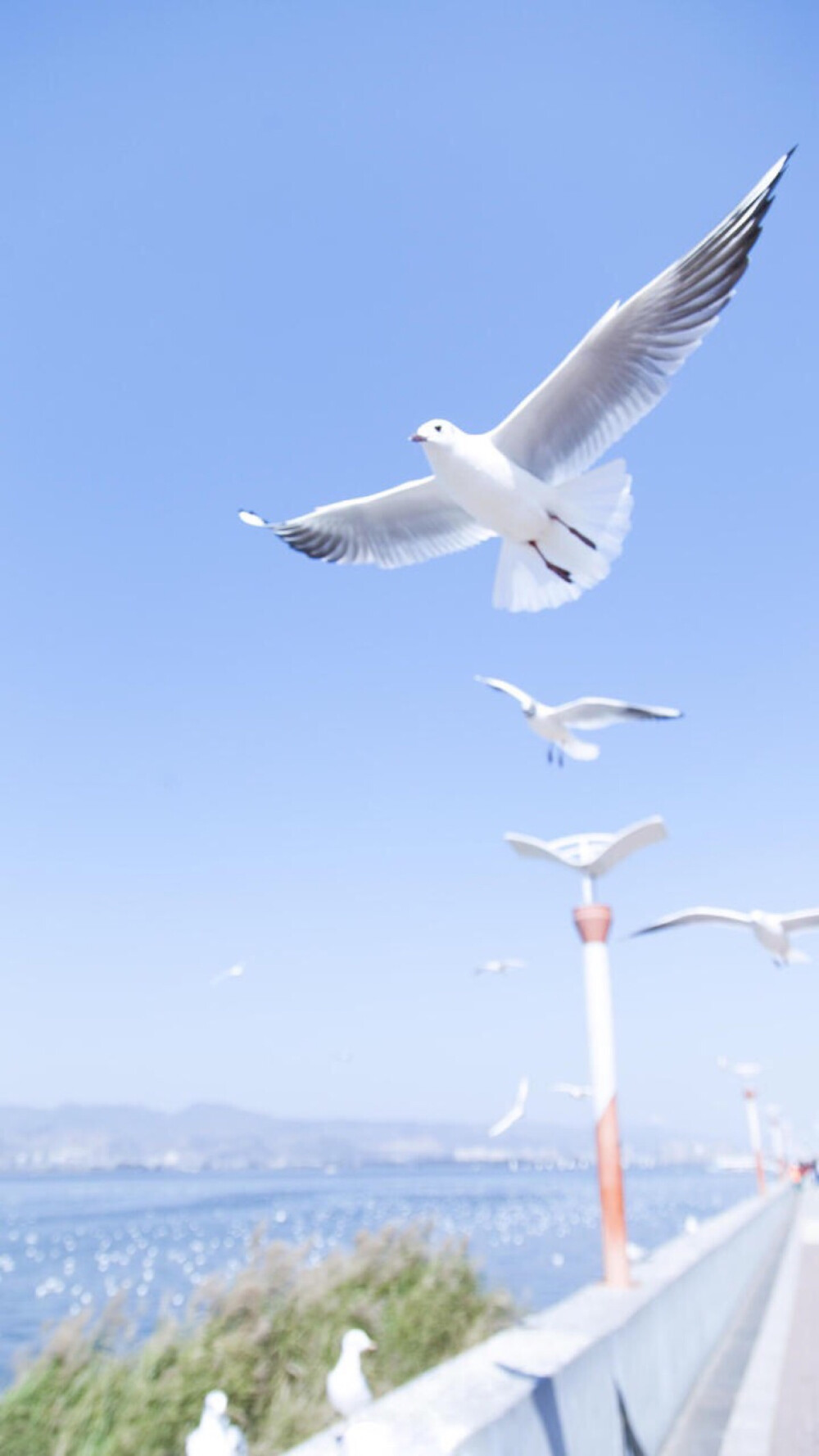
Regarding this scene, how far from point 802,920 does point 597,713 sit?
2.39 feet

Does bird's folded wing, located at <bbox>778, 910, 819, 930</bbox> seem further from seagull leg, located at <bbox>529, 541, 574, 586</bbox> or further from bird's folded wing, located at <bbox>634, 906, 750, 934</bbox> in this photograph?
seagull leg, located at <bbox>529, 541, 574, 586</bbox>

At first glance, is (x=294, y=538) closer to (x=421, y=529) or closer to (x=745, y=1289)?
(x=421, y=529)

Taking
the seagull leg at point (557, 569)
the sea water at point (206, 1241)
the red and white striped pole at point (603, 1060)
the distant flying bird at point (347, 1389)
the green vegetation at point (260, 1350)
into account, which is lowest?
the sea water at point (206, 1241)

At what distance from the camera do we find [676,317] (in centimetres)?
166

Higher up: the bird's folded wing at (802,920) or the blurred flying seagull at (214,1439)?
the bird's folded wing at (802,920)

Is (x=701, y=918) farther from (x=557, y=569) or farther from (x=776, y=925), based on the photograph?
(x=557, y=569)

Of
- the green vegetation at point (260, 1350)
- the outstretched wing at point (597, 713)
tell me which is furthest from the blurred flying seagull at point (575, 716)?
the green vegetation at point (260, 1350)

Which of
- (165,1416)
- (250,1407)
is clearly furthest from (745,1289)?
(165,1416)

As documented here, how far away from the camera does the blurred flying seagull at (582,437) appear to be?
1565 mm

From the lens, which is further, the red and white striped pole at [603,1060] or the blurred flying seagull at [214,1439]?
the red and white striped pole at [603,1060]

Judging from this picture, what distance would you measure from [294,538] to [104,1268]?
1746cm

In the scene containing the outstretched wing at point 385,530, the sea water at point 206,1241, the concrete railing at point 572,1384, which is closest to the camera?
the outstretched wing at point 385,530

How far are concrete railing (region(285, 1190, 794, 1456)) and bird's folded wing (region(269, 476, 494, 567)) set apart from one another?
1.93 metres

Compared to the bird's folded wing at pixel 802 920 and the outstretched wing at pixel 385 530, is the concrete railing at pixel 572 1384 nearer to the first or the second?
the bird's folded wing at pixel 802 920
